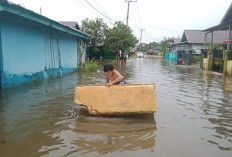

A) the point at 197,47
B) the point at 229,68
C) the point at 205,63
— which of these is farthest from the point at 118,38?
the point at 229,68

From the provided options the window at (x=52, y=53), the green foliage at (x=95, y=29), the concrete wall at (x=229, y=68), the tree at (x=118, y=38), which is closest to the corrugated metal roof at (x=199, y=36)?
the tree at (x=118, y=38)

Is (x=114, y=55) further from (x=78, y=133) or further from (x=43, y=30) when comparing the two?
(x=78, y=133)

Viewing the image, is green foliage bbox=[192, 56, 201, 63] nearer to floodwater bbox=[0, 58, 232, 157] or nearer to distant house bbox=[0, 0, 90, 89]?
distant house bbox=[0, 0, 90, 89]

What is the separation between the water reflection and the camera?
4203 mm

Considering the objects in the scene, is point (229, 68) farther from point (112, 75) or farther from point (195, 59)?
point (195, 59)

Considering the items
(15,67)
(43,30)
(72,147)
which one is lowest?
(72,147)

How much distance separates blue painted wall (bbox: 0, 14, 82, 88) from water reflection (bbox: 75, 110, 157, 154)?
504cm

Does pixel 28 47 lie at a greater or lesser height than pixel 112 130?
greater

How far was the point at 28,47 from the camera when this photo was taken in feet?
36.0

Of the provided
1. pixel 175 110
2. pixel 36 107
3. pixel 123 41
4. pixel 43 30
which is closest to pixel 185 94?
pixel 175 110

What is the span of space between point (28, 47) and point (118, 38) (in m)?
27.6

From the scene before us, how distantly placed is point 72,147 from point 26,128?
142 centimetres

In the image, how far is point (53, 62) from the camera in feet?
45.8

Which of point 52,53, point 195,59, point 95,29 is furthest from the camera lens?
point 95,29
